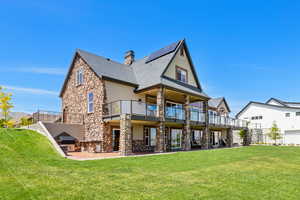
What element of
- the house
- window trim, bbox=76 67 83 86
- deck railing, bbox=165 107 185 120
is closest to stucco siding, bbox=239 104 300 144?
the house

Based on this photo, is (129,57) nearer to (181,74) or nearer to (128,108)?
(181,74)

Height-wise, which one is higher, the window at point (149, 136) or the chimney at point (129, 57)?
the chimney at point (129, 57)

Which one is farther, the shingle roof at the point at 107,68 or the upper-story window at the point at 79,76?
the upper-story window at the point at 79,76

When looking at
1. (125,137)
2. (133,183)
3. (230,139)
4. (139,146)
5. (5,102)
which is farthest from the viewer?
(5,102)

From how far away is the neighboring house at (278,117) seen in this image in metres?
35.4

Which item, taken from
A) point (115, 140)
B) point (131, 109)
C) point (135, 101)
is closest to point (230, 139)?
point (115, 140)

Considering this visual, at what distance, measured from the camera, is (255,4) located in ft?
52.2

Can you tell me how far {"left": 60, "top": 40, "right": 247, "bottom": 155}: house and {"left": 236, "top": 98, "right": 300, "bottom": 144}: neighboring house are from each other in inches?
787

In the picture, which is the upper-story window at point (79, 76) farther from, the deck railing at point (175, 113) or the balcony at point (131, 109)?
the deck railing at point (175, 113)

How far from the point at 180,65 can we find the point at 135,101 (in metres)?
8.42

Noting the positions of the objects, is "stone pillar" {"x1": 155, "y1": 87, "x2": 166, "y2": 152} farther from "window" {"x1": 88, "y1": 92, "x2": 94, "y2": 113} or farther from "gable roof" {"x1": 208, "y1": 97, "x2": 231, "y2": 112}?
"gable roof" {"x1": 208, "y1": 97, "x2": 231, "y2": 112}

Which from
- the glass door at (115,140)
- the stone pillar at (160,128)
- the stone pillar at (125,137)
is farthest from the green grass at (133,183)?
the glass door at (115,140)

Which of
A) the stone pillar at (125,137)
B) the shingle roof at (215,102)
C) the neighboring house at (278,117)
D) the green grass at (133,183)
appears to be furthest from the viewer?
the neighboring house at (278,117)

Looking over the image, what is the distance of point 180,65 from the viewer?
70.7ft
